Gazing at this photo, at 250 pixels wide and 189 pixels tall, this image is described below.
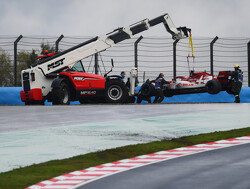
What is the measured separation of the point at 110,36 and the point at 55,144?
12686 mm

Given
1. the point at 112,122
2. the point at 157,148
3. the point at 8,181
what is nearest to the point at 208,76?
the point at 112,122

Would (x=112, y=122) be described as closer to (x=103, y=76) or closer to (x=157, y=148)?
(x=157, y=148)

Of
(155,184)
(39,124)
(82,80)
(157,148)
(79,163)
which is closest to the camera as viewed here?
(155,184)

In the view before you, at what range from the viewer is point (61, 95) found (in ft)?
66.1

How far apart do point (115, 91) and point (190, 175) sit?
14.3 meters

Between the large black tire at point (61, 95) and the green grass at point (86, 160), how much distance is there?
31.9ft

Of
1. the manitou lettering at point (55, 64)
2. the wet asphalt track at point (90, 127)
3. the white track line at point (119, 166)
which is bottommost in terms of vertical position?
the white track line at point (119, 166)

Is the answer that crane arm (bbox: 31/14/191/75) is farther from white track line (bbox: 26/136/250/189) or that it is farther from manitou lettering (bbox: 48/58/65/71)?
white track line (bbox: 26/136/250/189)

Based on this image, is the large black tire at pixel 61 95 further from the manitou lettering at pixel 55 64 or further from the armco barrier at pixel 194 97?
the armco barrier at pixel 194 97

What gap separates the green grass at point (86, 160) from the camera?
6914 mm

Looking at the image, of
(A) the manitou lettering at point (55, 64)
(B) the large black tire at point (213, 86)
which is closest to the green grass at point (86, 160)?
(B) the large black tire at point (213, 86)

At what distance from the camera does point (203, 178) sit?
22.0 ft

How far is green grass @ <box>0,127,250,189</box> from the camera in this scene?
6914 millimetres

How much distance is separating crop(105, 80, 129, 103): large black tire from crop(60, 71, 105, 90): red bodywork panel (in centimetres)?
31
